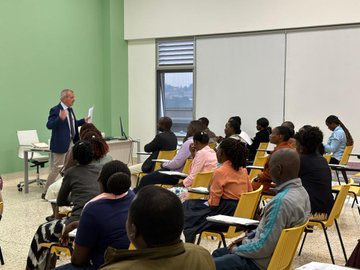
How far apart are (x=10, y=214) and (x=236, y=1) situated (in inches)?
231

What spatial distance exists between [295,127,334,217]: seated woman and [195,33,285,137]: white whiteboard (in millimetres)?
4760

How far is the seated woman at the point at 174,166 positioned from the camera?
5441 mm

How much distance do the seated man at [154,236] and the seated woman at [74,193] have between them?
2026 millimetres

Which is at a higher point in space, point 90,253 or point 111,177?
point 111,177

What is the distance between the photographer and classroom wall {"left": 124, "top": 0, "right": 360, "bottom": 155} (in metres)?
8.05

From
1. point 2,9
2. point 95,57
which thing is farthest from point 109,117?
point 2,9

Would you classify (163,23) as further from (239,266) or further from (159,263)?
(159,263)

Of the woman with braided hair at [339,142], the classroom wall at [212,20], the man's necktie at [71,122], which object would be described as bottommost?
the woman with braided hair at [339,142]

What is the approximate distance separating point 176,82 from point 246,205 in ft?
22.5

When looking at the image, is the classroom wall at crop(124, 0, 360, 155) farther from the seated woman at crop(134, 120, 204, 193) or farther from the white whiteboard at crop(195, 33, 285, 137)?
the seated woman at crop(134, 120, 204, 193)

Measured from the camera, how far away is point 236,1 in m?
8.90

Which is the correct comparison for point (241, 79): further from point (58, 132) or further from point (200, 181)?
point (200, 181)

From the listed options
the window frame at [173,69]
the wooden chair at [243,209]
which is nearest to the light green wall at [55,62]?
the window frame at [173,69]

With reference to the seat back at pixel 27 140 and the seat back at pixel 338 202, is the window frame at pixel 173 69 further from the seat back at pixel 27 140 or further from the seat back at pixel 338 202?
the seat back at pixel 338 202
